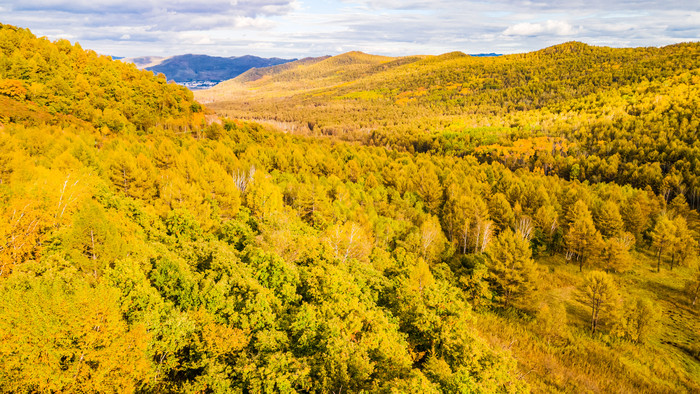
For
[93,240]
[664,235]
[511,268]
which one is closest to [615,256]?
[664,235]

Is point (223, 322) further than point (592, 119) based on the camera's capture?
No

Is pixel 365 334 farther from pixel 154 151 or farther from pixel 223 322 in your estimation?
pixel 154 151

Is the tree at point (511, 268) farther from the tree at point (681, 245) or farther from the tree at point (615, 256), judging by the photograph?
the tree at point (681, 245)

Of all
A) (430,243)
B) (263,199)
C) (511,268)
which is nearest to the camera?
(511,268)

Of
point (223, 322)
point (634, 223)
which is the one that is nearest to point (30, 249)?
point (223, 322)

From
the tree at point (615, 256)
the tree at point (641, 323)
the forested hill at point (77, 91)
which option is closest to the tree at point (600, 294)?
the tree at point (641, 323)

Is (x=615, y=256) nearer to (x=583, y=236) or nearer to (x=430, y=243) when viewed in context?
(x=583, y=236)

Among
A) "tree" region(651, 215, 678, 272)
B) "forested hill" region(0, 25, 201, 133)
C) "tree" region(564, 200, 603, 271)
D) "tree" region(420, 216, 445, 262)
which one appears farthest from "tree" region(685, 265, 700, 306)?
"forested hill" region(0, 25, 201, 133)
